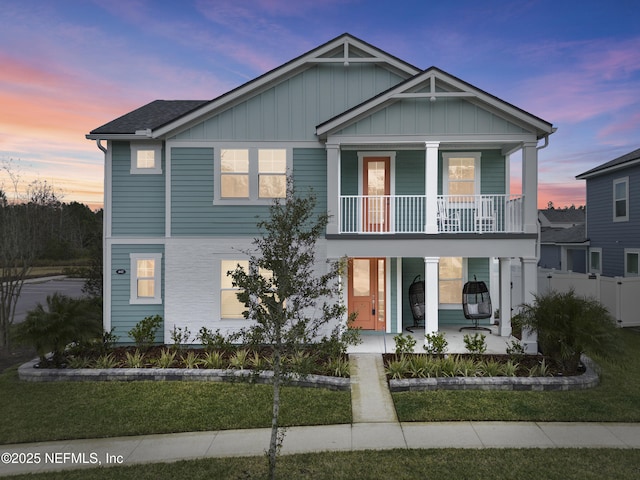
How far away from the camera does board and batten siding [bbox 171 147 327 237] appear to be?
461 inches

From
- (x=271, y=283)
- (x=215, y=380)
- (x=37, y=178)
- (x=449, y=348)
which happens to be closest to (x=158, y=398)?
(x=215, y=380)

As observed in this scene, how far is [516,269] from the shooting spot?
18594mm

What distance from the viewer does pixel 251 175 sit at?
11.8 metres

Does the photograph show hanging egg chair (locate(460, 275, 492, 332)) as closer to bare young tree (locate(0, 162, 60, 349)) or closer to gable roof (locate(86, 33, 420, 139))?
gable roof (locate(86, 33, 420, 139))

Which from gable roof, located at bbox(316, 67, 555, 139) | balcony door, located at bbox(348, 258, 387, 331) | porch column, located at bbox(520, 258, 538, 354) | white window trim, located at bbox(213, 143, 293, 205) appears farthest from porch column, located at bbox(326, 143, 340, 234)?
porch column, located at bbox(520, 258, 538, 354)

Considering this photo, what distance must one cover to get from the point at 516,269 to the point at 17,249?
64.7 feet

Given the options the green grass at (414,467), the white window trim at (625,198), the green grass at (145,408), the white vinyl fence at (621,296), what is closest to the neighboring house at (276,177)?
the green grass at (145,408)

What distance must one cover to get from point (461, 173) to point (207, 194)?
808cm

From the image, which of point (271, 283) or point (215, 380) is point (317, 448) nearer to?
point (271, 283)

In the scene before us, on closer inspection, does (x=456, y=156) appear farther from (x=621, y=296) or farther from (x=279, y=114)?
(x=621, y=296)

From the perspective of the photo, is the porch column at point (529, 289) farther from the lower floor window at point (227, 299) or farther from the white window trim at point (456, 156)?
the lower floor window at point (227, 299)

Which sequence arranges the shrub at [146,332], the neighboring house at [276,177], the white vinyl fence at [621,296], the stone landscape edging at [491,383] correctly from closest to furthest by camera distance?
the stone landscape edging at [491,383], the shrub at [146,332], the neighboring house at [276,177], the white vinyl fence at [621,296]

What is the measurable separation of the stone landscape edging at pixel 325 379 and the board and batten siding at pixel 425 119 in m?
6.46

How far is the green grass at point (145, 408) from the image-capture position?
6867 millimetres
